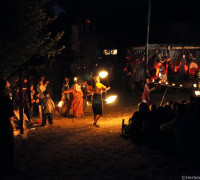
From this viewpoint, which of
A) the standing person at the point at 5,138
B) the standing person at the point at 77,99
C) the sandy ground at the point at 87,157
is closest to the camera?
the standing person at the point at 5,138

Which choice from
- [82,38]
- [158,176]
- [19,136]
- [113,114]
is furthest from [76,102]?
[82,38]

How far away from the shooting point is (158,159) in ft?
22.9

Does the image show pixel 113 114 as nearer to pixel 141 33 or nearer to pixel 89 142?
pixel 89 142

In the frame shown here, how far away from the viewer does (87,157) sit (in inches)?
286

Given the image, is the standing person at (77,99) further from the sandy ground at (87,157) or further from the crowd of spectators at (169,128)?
the crowd of spectators at (169,128)

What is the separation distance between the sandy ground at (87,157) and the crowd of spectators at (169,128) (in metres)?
0.27

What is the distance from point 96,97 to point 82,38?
15812 millimetres

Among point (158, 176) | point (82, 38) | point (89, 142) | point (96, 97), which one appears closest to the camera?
point (158, 176)

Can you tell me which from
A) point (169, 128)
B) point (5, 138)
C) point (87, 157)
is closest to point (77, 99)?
point (87, 157)

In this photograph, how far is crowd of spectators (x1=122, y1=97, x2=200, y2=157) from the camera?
22.0 feet

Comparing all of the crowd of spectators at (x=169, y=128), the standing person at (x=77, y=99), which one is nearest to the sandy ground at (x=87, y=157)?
the crowd of spectators at (x=169, y=128)

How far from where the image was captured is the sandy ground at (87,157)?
6.20 meters

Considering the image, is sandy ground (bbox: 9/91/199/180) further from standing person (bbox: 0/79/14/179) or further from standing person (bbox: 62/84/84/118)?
standing person (bbox: 62/84/84/118)

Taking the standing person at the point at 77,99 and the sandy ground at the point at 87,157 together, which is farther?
the standing person at the point at 77,99
